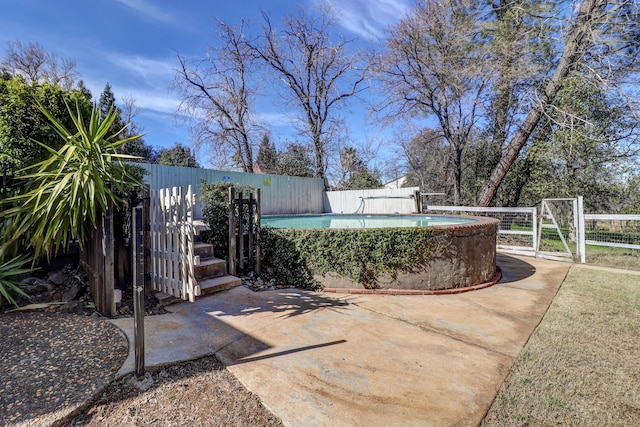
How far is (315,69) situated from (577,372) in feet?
53.4

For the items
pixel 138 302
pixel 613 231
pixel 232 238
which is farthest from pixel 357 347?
pixel 613 231

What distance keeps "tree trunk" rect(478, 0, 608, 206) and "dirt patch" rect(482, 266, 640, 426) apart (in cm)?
719

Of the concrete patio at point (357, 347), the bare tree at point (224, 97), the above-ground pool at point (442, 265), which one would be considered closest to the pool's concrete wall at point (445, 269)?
the above-ground pool at point (442, 265)

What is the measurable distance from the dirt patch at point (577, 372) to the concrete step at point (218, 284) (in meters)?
3.22

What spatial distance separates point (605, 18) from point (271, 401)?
498 inches

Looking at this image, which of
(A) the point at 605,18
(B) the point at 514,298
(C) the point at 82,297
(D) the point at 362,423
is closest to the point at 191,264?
(C) the point at 82,297

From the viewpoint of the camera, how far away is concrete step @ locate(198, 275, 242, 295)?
12.3 ft

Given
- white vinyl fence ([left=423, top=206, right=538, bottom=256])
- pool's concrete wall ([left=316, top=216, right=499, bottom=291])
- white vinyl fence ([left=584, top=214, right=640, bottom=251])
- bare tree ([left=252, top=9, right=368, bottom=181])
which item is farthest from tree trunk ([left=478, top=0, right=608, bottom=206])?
bare tree ([left=252, top=9, right=368, bottom=181])

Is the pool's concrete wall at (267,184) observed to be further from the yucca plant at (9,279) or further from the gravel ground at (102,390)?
the gravel ground at (102,390)

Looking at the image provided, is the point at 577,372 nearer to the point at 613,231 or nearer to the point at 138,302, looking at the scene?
the point at 138,302

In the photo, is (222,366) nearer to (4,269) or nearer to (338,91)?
(4,269)

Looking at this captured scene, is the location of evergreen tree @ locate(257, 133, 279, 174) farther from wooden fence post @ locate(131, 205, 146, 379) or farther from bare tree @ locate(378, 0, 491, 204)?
wooden fence post @ locate(131, 205, 146, 379)

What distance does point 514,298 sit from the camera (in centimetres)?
405

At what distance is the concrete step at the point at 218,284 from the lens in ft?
12.3
